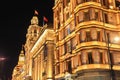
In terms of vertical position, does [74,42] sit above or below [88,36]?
below

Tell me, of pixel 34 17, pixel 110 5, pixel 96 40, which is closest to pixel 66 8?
pixel 110 5

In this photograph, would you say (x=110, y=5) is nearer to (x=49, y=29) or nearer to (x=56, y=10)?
(x=56, y=10)

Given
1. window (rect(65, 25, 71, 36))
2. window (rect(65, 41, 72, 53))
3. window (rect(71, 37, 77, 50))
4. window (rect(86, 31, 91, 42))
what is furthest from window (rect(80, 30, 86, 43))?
window (rect(65, 25, 71, 36))

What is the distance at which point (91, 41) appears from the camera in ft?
131

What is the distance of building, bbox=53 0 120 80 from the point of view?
3903 centimetres

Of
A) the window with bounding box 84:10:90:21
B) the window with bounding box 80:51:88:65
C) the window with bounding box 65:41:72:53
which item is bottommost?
the window with bounding box 80:51:88:65

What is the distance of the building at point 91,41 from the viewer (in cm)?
3903

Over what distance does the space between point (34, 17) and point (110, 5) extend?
63.1 metres

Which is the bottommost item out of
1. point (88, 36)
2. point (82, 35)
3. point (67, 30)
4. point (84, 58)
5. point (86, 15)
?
point (84, 58)

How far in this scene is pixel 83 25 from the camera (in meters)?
41.1

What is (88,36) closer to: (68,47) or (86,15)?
(86,15)

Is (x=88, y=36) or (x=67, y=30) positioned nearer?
(x=88, y=36)

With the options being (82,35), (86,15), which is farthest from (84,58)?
(86,15)

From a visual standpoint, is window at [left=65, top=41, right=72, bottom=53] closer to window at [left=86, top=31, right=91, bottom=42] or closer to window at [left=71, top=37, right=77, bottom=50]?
window at [left=71, top=37, right=77, bottom=50]
